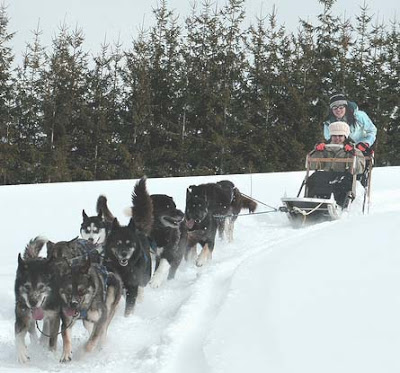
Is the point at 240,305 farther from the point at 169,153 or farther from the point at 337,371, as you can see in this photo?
the point at 169,153

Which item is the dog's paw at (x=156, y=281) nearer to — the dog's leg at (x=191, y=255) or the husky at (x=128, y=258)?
the husky at (x=128, y=258)

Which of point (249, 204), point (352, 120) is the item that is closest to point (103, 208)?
point (249, 204)

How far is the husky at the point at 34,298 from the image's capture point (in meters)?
3.07

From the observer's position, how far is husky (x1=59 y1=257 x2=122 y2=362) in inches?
126

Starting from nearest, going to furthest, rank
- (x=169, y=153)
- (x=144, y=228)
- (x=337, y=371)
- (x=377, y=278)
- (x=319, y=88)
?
(x=337, y=371)
(x=377, y=278)
(x=144, y=228)
(x=169, y=153)
(x=319, y=88)

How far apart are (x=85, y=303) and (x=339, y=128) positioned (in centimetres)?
565

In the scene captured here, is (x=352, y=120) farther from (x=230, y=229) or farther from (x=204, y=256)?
(x=204, y=256)

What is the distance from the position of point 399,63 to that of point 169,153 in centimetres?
1022

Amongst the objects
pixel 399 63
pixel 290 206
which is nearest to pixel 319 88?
pixel 399 63

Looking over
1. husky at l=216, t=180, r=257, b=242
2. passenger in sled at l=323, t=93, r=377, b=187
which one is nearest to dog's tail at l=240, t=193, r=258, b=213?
husky at l=216, t=180, r=257, b=242

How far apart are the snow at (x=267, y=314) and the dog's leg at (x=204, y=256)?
0.22 ft

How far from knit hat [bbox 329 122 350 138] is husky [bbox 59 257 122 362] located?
5356 millimetres

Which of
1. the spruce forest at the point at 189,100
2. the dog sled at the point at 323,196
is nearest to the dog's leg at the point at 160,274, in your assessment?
the dog sled at the point at 323,196

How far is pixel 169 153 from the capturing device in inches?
739
